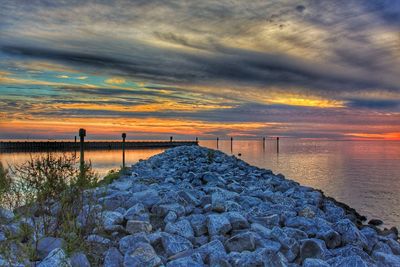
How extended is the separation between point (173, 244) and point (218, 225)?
0.93m

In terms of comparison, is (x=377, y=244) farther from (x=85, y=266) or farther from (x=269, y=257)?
(x=85, y=266)

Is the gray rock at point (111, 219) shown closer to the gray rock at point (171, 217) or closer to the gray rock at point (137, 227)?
the gray rock at point (137, 227)

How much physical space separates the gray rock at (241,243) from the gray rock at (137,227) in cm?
122

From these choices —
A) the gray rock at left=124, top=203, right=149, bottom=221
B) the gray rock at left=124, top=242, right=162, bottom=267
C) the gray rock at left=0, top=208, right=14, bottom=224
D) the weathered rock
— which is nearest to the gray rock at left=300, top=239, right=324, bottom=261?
the weathered rock

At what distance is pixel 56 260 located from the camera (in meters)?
3.97

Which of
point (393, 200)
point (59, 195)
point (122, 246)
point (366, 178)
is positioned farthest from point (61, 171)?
point (366, 178)

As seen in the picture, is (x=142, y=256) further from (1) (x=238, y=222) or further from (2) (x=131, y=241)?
(1) (x=238, y=222)

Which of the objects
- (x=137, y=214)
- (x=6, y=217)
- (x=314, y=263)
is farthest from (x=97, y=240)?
(x=314, y=263)

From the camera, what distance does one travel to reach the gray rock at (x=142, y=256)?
4.22 metres

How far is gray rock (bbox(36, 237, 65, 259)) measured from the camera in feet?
14.6

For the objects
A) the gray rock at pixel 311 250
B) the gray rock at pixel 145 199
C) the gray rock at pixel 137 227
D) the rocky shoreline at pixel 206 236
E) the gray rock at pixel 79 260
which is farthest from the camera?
the gray rock at pixel 145 199

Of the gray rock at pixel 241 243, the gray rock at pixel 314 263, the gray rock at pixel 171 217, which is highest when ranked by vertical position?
the gray rock at pixel 171 217

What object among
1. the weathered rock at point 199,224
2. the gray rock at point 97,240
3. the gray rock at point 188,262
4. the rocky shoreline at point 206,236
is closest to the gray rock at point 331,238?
the rocky shoreline at point 206,236

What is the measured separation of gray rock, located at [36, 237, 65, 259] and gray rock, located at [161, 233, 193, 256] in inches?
49.2
